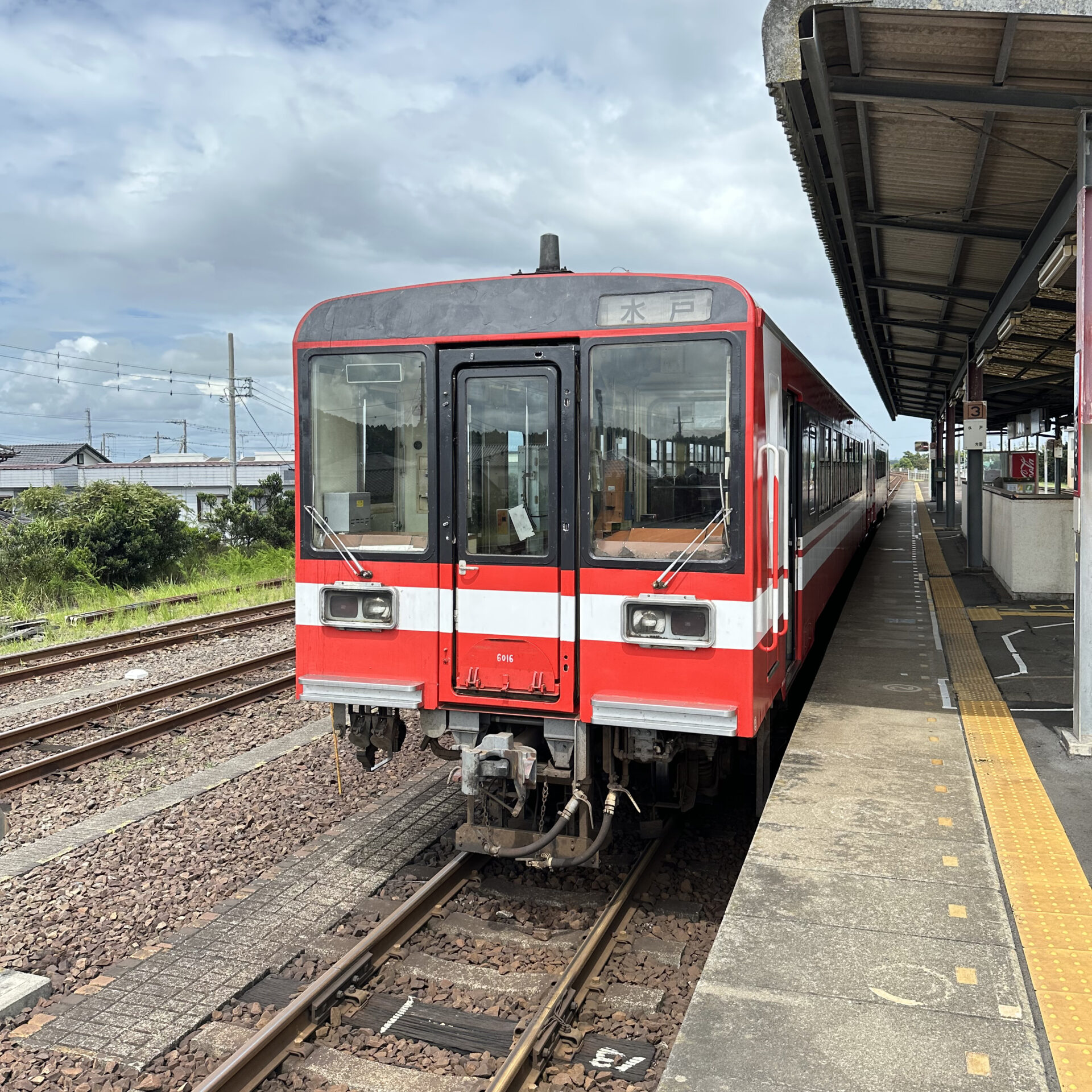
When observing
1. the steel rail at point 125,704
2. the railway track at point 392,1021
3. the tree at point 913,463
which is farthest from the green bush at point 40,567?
the tree at point 913,463

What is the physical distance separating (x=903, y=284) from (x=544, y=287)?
32.2ft

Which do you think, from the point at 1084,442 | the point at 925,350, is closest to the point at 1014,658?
the point at 1084,442

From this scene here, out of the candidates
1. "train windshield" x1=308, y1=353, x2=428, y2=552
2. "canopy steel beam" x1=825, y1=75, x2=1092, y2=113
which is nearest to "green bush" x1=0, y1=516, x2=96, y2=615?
"train windshield" x1=308, y1=353, x2=428, y2=552

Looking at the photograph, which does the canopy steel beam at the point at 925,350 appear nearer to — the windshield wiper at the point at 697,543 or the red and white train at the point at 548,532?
the red and white train at the point at 548,532

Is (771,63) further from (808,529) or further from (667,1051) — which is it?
(667,1051)

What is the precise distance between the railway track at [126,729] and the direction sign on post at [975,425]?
11.8 metres

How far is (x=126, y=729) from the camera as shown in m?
9.23

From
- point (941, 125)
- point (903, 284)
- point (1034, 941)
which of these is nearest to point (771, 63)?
point (941, 125)

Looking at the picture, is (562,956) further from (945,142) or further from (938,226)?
(938,226)

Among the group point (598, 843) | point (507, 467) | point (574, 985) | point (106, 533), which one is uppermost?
point (507, 467)

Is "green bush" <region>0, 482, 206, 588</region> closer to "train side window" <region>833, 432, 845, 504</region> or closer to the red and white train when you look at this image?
"train side window" <region>833, 432, 845, 504</region>

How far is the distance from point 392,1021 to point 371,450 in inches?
115

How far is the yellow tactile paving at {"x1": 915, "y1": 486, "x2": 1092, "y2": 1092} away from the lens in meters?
3.35

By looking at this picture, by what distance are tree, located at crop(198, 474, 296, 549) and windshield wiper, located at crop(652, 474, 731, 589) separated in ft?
73.5
